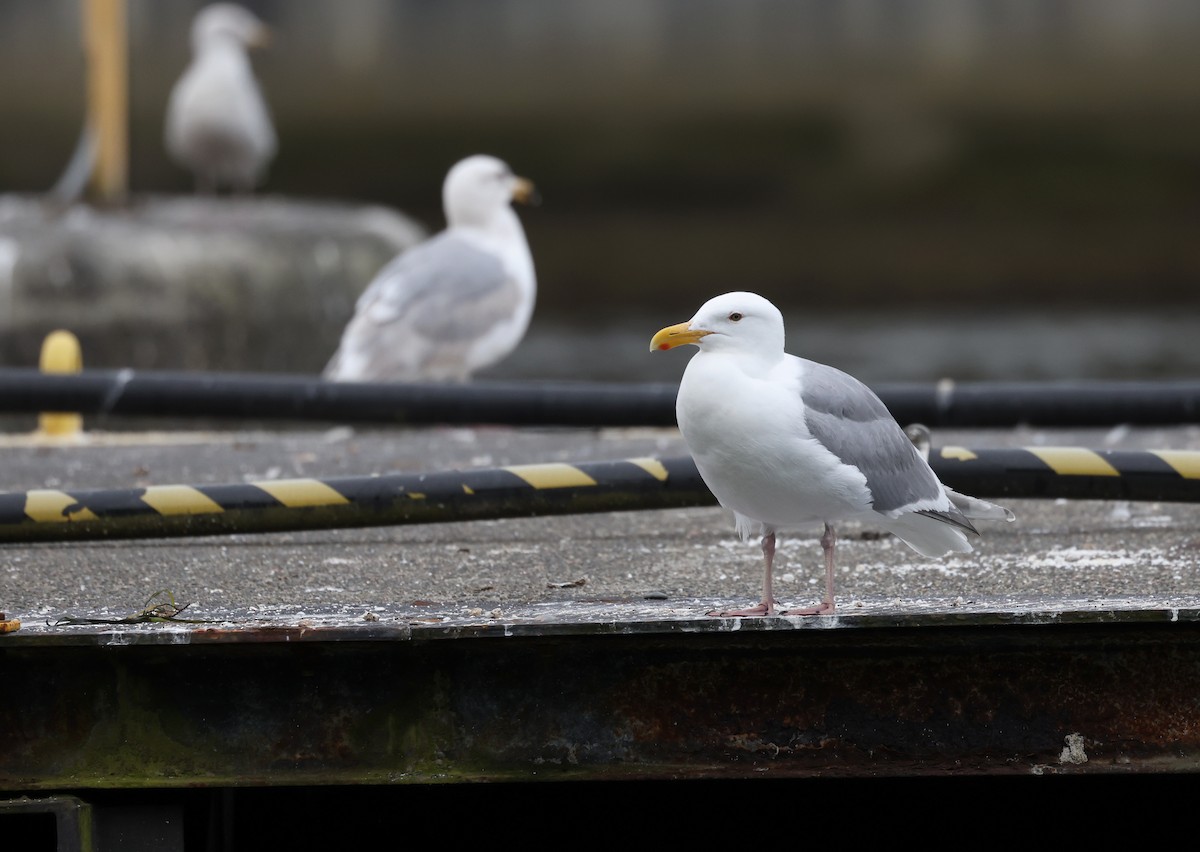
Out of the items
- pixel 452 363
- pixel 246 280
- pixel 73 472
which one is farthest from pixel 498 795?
pixel 246 280

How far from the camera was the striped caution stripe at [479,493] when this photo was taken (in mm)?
3379

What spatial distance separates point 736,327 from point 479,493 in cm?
96

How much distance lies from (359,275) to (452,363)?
3.64 meters

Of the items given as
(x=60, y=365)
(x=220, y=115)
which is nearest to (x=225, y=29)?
(x=220, y=115)

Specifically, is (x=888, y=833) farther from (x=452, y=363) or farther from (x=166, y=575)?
(x=452, y=363)

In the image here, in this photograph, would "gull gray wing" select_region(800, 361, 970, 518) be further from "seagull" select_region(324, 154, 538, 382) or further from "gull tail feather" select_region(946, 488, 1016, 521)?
"seagull" select_region(324, 154, 538, 382)

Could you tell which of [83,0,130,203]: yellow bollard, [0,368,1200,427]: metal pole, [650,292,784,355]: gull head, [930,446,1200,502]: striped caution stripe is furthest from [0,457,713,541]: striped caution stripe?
[83,0,130,203]: yellow bollard

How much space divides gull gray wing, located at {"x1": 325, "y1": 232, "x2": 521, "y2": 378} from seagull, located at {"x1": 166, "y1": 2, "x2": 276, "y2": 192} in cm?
596

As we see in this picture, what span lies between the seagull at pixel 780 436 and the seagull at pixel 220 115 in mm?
9943

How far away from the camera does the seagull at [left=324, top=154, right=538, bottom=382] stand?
6270 mm

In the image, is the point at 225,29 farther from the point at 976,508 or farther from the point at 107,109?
the point at 976,508

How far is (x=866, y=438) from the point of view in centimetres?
267

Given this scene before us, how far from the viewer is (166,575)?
341cm

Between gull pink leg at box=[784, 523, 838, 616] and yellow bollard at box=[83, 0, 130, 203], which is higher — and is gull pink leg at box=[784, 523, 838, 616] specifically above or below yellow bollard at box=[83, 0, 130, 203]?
below
